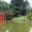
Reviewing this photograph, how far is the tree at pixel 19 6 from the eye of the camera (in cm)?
1783

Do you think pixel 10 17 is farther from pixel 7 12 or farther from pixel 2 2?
pixel 2 2

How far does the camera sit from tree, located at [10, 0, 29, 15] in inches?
702

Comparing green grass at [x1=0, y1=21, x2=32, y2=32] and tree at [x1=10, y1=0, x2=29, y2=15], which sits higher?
tree at [x1=10, y1=0, x2=29, y2=15]

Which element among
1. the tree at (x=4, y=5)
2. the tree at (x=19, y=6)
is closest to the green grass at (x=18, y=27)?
the tree at (x=19, y=6)

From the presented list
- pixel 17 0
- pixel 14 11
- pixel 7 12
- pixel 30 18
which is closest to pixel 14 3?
pixel 17 0

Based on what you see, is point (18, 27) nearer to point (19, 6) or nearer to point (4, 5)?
point (19, 6)

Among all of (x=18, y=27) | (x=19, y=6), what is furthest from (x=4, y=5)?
(x=18, y=27)

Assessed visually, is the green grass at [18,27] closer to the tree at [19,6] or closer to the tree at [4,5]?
→ the tree at [19,6]

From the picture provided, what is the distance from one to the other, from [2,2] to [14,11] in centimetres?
368

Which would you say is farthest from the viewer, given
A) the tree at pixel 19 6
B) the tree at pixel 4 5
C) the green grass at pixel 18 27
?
the tree at pixel 4 5

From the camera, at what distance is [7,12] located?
52.0 ft

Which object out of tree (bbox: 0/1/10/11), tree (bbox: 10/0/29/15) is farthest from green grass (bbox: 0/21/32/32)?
tree (bbox: 0/1/10/11)

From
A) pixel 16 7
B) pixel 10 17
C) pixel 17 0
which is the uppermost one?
pixel 17 0

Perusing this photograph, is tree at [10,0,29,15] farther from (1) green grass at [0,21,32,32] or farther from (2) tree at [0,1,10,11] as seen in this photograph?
(1) green grass at [0,21,32,32]
